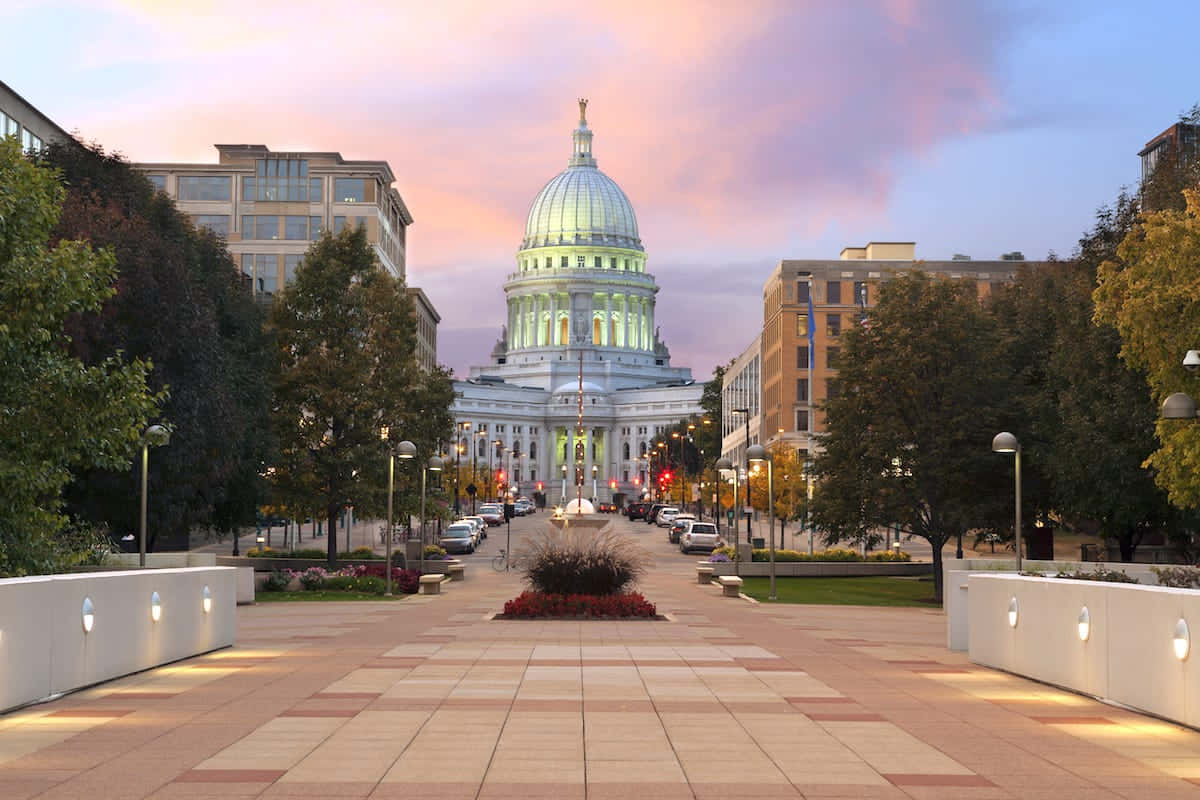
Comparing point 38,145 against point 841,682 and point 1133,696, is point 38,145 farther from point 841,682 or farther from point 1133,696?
point 1133,696

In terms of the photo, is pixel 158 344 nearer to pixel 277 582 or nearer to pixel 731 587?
pixel 277 582

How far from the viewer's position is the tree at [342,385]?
53.4 m

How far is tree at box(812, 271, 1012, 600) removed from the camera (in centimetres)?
4888

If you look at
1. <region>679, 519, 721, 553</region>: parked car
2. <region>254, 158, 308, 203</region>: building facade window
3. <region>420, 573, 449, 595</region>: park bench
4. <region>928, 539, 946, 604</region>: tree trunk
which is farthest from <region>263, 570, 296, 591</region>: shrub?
<region>254, 158, 308, 203</region>: building facade window

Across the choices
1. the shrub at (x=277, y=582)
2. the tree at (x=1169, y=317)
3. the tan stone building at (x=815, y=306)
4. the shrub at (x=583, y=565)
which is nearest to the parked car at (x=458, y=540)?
the shrub at (x=277, y=582)

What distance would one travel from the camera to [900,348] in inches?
1944

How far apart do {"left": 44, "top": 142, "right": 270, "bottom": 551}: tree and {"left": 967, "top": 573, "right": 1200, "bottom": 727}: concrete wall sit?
69.7 feet

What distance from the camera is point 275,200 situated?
121938 mm

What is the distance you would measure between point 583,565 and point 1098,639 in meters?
18.0

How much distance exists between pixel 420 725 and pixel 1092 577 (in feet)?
34.5

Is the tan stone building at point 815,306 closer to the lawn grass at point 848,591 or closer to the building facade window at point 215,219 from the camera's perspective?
the building facade window at point 215,219

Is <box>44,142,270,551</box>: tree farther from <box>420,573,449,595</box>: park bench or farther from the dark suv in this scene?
the dark suv

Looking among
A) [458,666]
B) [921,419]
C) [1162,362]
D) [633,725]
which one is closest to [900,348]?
[921,419]

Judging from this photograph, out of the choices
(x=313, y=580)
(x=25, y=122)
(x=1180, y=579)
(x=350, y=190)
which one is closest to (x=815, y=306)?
(x=350, y=190)
